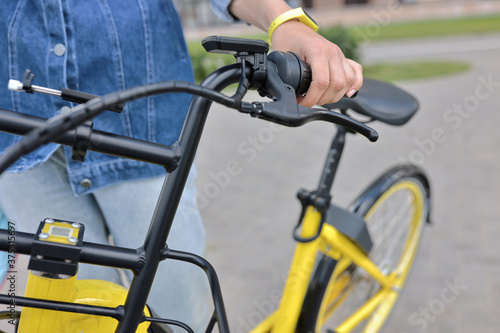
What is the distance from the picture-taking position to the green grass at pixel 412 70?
344 inches

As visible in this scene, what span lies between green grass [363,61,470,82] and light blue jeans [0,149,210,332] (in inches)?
293

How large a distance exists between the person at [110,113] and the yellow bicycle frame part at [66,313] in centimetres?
34

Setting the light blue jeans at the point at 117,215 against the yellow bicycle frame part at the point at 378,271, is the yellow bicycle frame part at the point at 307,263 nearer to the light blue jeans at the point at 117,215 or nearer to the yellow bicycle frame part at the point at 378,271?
the yellow bicycle frame part at the point at 378,271

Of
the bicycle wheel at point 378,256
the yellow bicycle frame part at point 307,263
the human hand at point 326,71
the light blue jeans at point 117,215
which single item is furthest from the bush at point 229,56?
the human hand at point 326,71

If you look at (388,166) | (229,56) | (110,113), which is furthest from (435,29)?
(110,113)

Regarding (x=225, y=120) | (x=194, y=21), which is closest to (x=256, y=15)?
(x=225, y=120)

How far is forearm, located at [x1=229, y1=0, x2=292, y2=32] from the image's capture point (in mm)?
1402

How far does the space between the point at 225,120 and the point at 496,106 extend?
3.05 metres

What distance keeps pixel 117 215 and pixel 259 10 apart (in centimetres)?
63

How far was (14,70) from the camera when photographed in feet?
4.46

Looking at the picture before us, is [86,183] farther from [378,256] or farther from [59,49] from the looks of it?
[378,256]

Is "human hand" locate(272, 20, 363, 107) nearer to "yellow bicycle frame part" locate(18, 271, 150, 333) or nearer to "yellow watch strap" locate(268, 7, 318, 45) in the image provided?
"yellow watch strap" locate(268, 7, 318, 45)

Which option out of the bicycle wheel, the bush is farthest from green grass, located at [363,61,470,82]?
the bicycle wheel

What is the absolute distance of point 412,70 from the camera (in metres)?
9.30
